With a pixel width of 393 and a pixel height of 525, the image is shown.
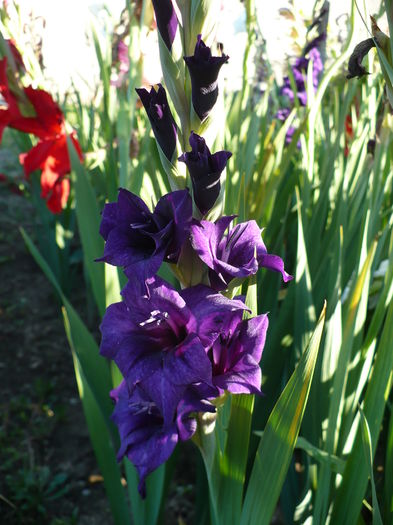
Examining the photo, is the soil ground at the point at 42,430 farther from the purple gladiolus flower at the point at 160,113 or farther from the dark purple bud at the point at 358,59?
the dark purple bud at the point at 358,59

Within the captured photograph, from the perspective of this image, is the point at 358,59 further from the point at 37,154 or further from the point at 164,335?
the point at 37,154

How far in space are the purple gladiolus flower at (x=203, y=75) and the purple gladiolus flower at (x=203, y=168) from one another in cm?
3

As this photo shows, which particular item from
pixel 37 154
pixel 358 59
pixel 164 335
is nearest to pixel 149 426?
pixel 164 335

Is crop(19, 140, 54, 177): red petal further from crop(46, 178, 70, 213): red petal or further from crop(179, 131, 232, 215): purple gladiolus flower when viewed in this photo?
crop(179, 131, 232, 215): purple gladiolus flower

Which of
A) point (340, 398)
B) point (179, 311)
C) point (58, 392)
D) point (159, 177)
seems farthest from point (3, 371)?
point (179, 311)

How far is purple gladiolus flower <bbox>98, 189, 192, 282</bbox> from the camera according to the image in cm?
42

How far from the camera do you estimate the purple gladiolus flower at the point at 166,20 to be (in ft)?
1.35

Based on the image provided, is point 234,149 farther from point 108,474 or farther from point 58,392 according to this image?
point 58,392

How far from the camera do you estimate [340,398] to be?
27.9 inches

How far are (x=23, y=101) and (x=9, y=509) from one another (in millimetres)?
1056

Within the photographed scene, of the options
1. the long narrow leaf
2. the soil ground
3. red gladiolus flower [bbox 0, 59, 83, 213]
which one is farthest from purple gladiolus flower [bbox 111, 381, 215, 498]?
red gladiolus flower [bbox 0, 59, 83, 213]

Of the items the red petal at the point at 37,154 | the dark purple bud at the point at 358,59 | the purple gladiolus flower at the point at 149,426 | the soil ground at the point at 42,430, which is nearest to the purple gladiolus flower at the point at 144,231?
the purple gladiolus flower at the point at 149,426

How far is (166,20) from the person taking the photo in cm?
42

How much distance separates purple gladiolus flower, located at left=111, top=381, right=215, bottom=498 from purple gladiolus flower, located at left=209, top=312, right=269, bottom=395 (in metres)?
0.03
